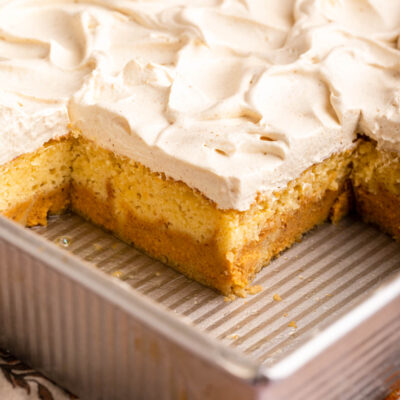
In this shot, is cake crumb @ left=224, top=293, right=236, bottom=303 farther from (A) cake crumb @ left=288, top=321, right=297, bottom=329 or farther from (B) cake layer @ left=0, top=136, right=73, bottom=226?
(B) cake layer @ left=0, top=136, right=73, bottom=226

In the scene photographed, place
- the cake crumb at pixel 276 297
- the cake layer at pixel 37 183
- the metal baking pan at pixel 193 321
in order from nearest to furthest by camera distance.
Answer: the metal baking pan at pixel 193 321 < the cake crumb at pixel 276 297 < the cake layer at pixel 37 183

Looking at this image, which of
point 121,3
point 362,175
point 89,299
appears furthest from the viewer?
point 121,3

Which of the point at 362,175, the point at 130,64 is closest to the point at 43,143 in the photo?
the point at 130,64

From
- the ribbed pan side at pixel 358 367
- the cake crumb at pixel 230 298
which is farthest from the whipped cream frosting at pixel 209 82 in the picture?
the ribbed pan side at pixel 358 367

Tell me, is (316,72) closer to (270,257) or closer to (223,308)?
(270,257)

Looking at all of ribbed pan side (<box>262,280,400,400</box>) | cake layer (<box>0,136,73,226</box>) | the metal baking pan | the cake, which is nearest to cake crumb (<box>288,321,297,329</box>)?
the metal baking pan

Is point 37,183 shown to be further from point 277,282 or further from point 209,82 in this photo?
point 277,282

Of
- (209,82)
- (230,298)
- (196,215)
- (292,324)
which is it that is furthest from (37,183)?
(292,324)

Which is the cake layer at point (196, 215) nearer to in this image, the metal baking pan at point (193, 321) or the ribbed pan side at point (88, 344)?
the metal baking pan at point (193, 321)
